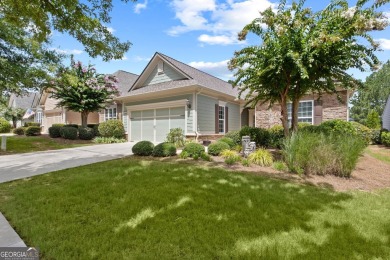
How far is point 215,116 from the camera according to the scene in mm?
14055

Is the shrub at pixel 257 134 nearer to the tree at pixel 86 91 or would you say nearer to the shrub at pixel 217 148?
the shrub at pixel 217 148

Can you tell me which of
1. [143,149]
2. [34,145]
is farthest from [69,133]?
[143,149]

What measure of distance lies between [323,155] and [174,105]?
925cm

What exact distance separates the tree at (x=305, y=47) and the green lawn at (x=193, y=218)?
3.78 metres

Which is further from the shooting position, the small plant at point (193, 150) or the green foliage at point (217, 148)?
the green foliage at point (217, 148)

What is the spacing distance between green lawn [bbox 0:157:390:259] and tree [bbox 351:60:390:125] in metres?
57.5

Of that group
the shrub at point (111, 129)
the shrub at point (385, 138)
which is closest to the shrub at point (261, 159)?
the shrub at point (385, 138)

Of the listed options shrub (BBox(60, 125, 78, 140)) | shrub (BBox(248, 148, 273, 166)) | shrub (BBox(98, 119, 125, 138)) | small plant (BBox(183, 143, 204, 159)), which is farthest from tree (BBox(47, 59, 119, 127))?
shrub (BBox(248, 148, 273, 166))

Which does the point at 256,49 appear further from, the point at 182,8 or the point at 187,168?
the point at 187,168

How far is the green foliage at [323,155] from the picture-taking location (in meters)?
5.78

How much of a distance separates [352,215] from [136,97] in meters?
13.9

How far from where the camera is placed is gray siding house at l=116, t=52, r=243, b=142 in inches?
500

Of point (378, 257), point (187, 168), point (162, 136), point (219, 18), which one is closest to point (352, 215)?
point (378, 257)

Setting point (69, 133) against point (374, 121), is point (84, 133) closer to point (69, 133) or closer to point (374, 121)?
point (69, 133)
